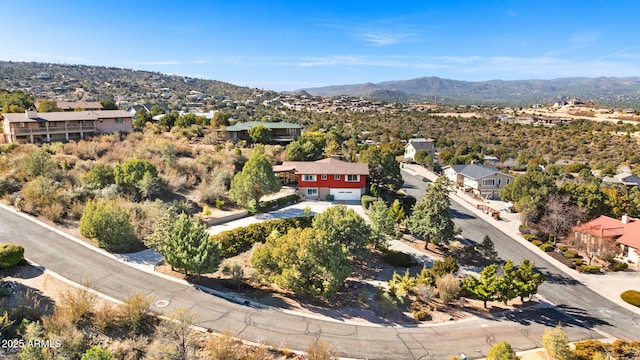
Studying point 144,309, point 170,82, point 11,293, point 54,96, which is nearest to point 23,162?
point 11,293

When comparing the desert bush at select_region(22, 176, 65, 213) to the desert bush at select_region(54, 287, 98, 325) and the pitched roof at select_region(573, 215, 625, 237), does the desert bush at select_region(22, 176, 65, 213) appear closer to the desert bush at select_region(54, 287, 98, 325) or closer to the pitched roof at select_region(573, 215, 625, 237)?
the desert bush at select_region(54, 287, 98, 325)

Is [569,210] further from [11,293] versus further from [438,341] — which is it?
[11,293]

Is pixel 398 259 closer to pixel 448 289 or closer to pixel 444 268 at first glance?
pixel 444 268

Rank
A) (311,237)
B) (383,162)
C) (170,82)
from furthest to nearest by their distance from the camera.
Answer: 1. (170,82)
2. (383,162)
3. (311,237)

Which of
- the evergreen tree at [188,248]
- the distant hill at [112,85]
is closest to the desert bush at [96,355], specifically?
the evergreen tree at [188,248]

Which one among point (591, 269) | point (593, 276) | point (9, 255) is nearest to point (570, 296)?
point (593, 276)

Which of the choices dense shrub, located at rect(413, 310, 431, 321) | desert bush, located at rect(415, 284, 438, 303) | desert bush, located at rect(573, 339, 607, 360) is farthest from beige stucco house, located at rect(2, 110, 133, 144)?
desert bush, located at rect(573, 339, 607, 360)

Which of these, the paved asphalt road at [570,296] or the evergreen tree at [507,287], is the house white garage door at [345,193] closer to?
the paved asphalt road at [570,296]
